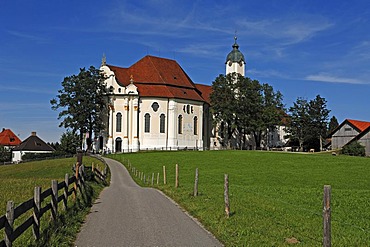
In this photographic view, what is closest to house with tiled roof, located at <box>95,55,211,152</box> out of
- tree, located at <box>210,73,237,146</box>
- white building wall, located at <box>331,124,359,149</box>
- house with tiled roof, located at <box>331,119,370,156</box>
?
tree, located at <box>210,73,237,146</box>

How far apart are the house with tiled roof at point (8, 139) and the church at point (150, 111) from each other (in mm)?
44706

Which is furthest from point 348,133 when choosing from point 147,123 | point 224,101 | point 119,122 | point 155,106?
point 119,122

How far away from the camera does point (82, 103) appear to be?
248 ft

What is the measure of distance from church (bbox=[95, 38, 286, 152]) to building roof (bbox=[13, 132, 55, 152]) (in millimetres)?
26117

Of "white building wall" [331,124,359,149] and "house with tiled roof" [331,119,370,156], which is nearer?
"house with tiled roof" [331,119,370,156]

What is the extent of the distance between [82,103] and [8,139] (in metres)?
48.7

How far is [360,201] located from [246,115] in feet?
213

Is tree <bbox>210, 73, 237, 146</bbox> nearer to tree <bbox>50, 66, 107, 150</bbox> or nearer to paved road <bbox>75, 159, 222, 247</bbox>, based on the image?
tree <bbox>50, 66, 107, 150</bbox>

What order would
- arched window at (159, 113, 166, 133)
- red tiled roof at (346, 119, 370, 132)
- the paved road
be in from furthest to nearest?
arched window at (159, 113, 166, 133), red tiled roof at (346, 119, 370, 132), the paved road

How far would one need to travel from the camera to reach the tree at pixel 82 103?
75188mm

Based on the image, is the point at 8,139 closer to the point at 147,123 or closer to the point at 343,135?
the point at 147,123

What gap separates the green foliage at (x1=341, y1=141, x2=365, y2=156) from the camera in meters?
69.0

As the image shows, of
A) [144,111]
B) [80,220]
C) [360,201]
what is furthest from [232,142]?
[80,220]

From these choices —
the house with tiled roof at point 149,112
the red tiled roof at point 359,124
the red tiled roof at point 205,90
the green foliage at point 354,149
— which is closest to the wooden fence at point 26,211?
the green foliage at point 354,149
